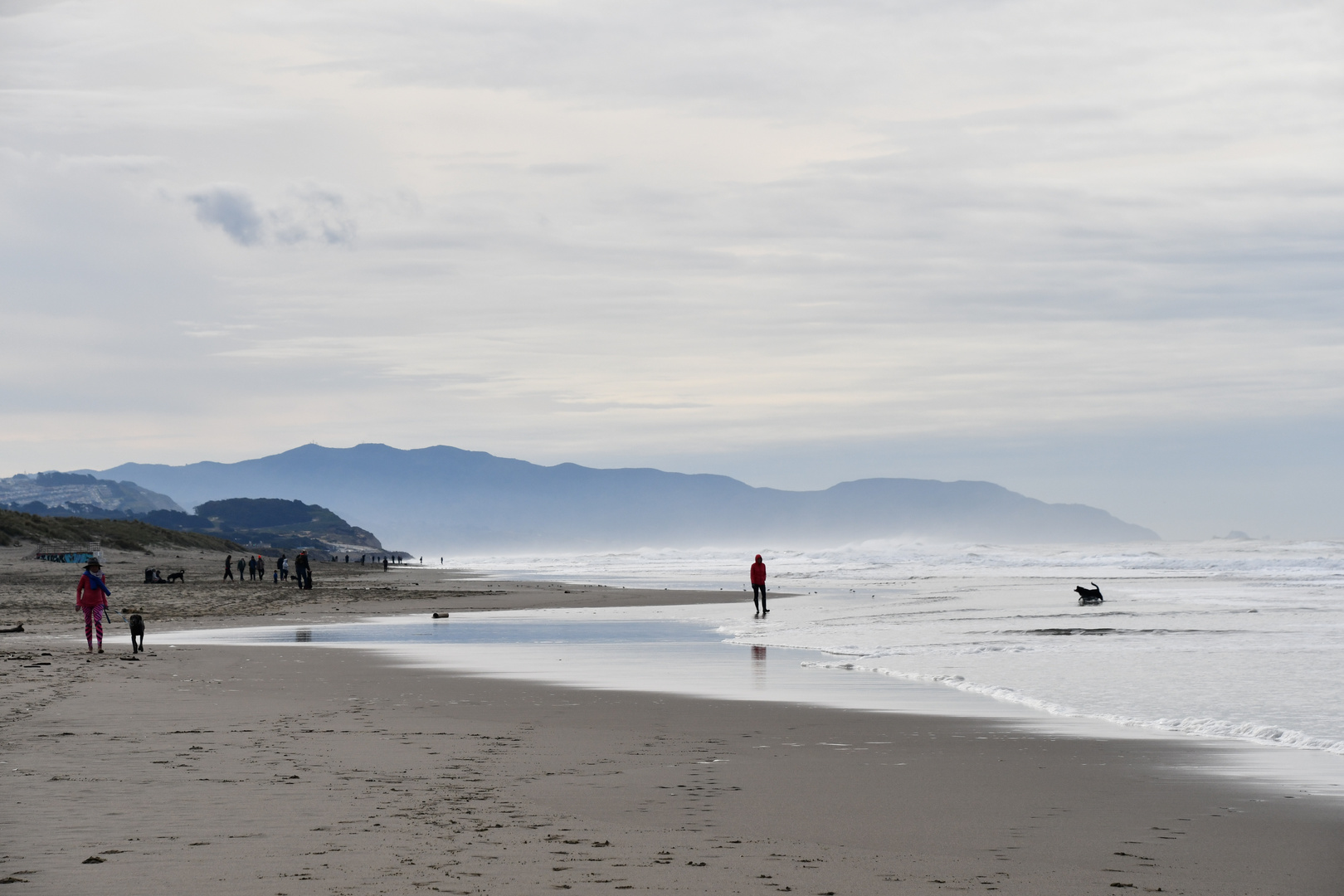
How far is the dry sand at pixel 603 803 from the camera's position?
261 inches

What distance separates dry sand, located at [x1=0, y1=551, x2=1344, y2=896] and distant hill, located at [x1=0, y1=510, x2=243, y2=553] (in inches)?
2774

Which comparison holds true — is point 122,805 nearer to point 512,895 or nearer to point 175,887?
point 175,887

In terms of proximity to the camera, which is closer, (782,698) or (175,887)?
(175,887)

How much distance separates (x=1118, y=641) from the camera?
74.5ft

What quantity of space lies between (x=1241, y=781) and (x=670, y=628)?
2079 centimetres

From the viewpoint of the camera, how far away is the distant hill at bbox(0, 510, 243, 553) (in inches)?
3063

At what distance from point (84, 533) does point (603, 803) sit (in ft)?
275

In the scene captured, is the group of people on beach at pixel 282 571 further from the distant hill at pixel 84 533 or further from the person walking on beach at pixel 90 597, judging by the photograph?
the person walking on beach at pixel 90 597

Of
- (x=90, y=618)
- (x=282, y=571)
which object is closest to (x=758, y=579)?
(x=90, y=618)

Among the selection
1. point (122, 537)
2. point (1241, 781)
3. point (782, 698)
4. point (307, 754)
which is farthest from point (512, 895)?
point (122, 537)

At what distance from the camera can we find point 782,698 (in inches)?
602

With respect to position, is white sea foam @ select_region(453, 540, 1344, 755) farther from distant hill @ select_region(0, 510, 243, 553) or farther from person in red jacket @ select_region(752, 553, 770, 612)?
distant hill @ select_region(0, 510, 243, 553)

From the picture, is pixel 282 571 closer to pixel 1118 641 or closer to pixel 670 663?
pixel 670 663

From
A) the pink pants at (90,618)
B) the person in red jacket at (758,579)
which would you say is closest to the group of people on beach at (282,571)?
the person in red jacket at (758,579)
